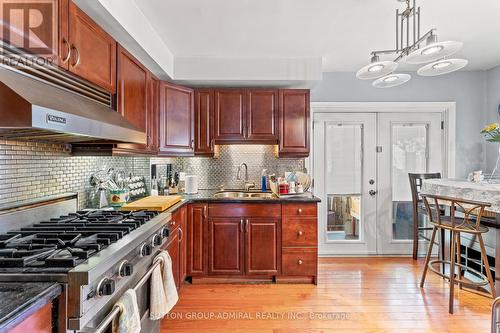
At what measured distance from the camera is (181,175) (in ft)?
12.1

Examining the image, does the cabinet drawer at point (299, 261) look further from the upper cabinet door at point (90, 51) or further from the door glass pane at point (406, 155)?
the upper cabinet door at point (90, 51)

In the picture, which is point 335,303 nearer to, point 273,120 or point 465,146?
point 273,120

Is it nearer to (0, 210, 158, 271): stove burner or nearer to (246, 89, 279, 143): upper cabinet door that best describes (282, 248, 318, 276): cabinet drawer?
(246, 89, 279, 143): upper cabinet door

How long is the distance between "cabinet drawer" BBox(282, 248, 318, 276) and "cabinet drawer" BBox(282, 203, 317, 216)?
14.8 inches

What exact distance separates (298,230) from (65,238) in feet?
7.16

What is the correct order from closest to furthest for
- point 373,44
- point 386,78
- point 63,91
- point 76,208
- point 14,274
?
1. point 14,274
2. point 63,91
3. point 76,208
4. point 386,78
5. point 373,44

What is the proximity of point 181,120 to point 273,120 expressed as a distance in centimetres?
107

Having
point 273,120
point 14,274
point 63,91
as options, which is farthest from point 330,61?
point 14,274

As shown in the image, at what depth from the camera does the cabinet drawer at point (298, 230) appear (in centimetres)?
308

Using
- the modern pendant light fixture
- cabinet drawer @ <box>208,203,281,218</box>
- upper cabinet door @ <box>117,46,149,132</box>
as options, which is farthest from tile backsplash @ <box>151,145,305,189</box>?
the modern pendant light fixture

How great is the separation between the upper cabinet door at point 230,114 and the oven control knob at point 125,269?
230 centimetres

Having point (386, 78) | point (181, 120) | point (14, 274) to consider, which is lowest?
point (14, 274)

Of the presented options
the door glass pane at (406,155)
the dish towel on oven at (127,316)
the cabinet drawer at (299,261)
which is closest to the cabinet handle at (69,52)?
the dish towel on oven at (127,316)

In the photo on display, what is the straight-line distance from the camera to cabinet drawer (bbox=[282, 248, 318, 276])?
3096 millimetres
